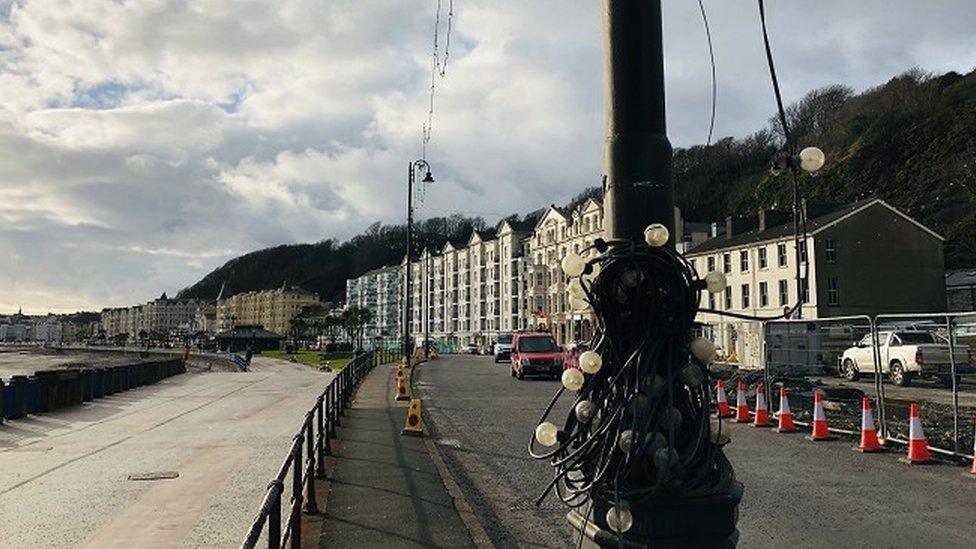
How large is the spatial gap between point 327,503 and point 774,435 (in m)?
9.33

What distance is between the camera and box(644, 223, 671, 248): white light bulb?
3.37 metres

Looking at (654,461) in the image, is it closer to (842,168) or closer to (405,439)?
(405,439)

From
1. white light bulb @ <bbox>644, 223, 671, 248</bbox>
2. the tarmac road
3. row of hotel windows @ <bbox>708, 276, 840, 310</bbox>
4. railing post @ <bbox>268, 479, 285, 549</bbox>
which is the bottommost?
the tarmac road

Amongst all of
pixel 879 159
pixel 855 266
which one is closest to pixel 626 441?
pixel 855 266

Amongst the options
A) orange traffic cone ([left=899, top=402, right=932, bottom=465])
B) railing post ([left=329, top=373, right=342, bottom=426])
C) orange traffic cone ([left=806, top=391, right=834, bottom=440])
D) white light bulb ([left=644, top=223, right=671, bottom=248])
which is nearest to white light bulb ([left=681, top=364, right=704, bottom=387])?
white light bulb ([left=644, top=223, right=671, bottom=248])

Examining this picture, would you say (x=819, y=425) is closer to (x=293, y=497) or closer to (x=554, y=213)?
(x=293, y=497)

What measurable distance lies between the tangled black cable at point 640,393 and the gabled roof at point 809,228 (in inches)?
1959

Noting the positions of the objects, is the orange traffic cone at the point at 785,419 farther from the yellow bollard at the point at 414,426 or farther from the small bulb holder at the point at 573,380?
the small bulb holder at the point at 573,380

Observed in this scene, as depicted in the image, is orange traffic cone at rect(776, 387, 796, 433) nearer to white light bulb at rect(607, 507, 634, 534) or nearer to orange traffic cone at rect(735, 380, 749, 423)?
orange traffic cone at rect(735, 380, 749, 423)

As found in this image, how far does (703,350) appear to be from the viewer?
3486 millimetres

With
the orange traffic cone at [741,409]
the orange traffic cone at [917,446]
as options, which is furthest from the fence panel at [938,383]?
the orange traffic cone at [741,409]

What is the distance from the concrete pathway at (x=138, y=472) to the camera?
800 cm

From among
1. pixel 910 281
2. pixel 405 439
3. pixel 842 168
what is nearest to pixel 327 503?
pixel 405 439

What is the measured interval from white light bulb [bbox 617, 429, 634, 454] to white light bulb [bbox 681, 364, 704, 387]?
33 cm
